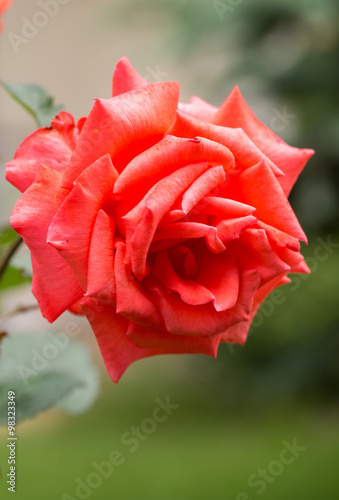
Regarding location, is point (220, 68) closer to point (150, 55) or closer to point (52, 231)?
point (150, 55)

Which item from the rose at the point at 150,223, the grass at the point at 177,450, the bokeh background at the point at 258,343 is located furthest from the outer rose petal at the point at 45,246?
the bokeh background at the point at 258,343

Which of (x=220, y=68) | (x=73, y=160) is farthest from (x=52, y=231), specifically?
(x=220, y=68)

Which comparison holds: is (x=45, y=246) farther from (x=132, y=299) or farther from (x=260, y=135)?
(x=260, y=135)

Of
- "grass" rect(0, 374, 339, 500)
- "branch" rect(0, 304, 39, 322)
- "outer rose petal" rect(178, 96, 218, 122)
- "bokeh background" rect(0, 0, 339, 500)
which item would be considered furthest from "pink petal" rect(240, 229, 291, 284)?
"bokeh background" rect(0, 0, 339, 500)

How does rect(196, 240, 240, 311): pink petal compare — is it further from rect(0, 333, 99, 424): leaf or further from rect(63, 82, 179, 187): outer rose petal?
rect(0, 333, 99, 424): leaf

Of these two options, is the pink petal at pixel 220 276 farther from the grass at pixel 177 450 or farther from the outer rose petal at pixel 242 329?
the grass at pixel 177 450

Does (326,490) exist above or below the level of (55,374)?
below

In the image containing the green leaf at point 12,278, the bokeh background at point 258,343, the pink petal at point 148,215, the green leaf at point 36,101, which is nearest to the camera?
the pink petal at point 148,215
